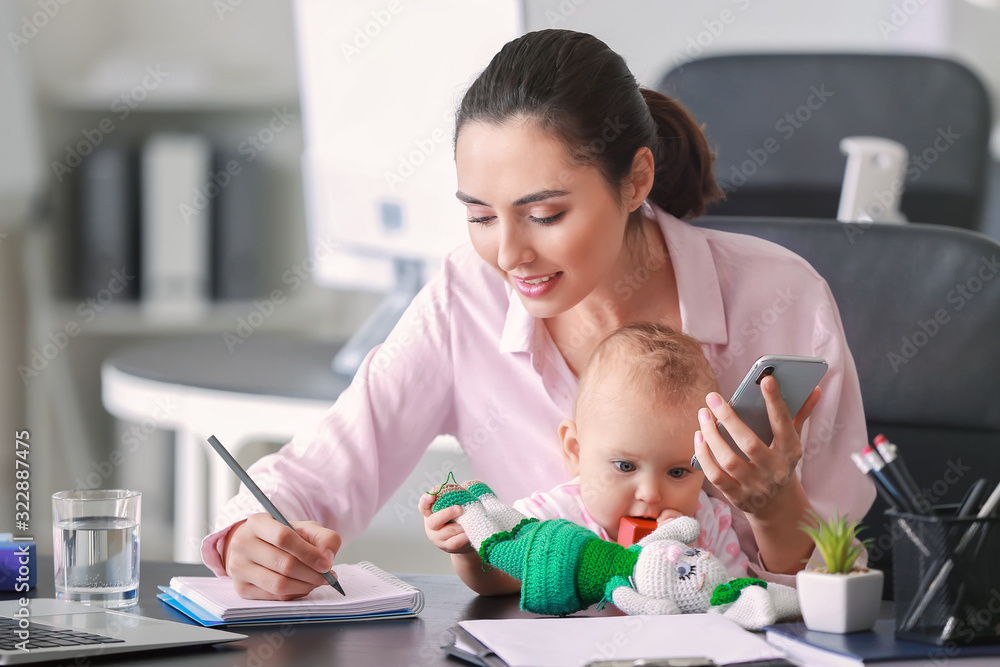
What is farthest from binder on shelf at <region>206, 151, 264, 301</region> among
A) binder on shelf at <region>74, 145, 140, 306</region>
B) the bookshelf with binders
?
binder on shelf at <region>74, 145, 140, 306</region>

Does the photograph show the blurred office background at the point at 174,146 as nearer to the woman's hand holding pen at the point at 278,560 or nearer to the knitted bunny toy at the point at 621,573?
the woman's hand holding pen at the point at 278,560

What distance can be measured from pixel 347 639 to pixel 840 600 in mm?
391

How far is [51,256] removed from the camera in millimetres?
2930

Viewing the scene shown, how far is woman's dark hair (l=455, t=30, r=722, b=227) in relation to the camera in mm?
1174

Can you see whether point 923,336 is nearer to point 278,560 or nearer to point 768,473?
point 768,473

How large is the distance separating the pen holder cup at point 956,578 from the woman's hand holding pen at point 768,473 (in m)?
0.20

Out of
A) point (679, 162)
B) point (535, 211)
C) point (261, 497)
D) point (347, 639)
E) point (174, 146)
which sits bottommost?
point (347, 639)

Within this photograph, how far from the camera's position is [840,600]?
2.70ft

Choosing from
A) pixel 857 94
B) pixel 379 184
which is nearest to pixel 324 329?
pixel 379 184

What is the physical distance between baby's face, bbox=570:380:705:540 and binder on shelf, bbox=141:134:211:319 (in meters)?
2.06

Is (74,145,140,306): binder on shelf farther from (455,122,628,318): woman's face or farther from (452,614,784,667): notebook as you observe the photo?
(452,614,784,667): notebook

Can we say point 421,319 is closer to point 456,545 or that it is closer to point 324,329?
point 456,545

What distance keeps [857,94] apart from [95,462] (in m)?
2.23

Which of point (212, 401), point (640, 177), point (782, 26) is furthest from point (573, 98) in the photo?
point (782, 26)
